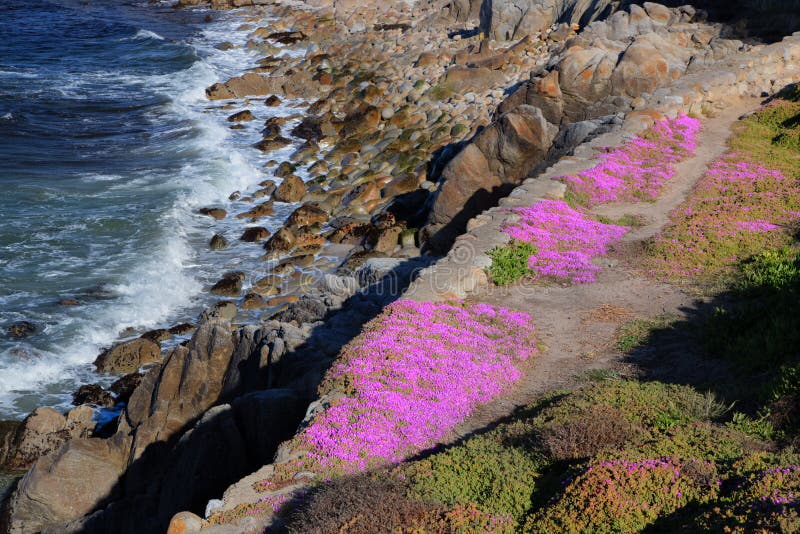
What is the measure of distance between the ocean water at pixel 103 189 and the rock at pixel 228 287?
538mm

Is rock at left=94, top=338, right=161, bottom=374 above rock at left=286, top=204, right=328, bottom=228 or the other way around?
the other way around

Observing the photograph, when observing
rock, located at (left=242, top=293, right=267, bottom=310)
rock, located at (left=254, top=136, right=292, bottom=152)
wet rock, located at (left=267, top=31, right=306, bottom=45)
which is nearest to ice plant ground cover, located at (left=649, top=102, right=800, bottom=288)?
rock, located at (left=242, top=293, right=267, bottom=310)

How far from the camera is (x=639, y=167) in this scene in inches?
923

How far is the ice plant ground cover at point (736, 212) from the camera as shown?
17.2 m

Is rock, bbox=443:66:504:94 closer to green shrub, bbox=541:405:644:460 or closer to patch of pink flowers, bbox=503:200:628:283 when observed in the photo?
patch of pink flowers, bbox=503:200:628:283

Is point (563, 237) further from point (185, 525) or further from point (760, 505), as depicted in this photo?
point (185, 525)

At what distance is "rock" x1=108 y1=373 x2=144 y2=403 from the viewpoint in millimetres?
22328

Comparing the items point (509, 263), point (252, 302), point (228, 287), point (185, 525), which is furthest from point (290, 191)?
point (185, 525)

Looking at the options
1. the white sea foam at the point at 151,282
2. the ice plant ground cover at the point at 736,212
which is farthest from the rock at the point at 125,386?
the ice plant ground cover at the point at 736,212

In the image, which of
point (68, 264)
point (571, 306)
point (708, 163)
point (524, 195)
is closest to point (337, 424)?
point (571, 306)

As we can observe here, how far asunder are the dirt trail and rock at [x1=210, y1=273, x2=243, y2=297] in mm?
13454

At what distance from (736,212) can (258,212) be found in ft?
66.9

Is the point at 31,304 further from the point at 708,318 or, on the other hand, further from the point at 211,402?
the point at 708,318

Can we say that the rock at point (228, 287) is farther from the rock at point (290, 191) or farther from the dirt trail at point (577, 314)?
the dirt trail at point (577, 314)
